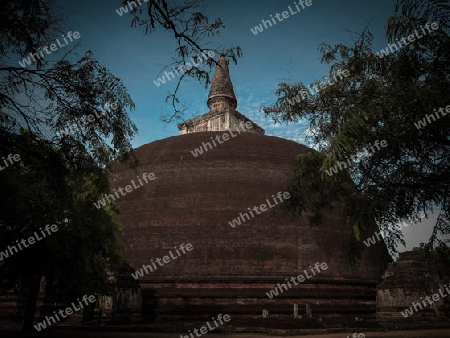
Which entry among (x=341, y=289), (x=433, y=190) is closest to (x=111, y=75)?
(x=433, y=190)

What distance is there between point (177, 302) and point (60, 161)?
990 centimetres

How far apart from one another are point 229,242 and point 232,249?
305 millimetres

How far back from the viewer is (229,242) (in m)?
15.1

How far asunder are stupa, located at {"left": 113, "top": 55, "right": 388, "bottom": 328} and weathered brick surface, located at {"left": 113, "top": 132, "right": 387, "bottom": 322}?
40 millimetres

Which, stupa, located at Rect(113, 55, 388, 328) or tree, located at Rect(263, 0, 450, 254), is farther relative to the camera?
stupa, located at Rect(113, 55, 388, 328)

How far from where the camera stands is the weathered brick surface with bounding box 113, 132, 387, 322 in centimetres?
1432

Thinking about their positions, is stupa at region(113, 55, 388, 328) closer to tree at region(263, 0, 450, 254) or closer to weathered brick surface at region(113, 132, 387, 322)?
weathered brick surface at region(113, 132, 387, 322)

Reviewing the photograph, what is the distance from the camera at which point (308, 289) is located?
48.4 ft

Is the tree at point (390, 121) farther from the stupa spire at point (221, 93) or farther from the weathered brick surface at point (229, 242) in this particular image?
the stupa spire at point (221, 93)

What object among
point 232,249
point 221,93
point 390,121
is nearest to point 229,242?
point 232,249

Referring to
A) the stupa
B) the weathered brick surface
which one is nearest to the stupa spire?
the stupa

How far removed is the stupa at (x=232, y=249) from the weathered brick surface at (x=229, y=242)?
0.04 meters

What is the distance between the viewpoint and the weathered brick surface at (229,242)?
14320 millimetres

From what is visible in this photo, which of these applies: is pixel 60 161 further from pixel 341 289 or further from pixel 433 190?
pixel 341 289
